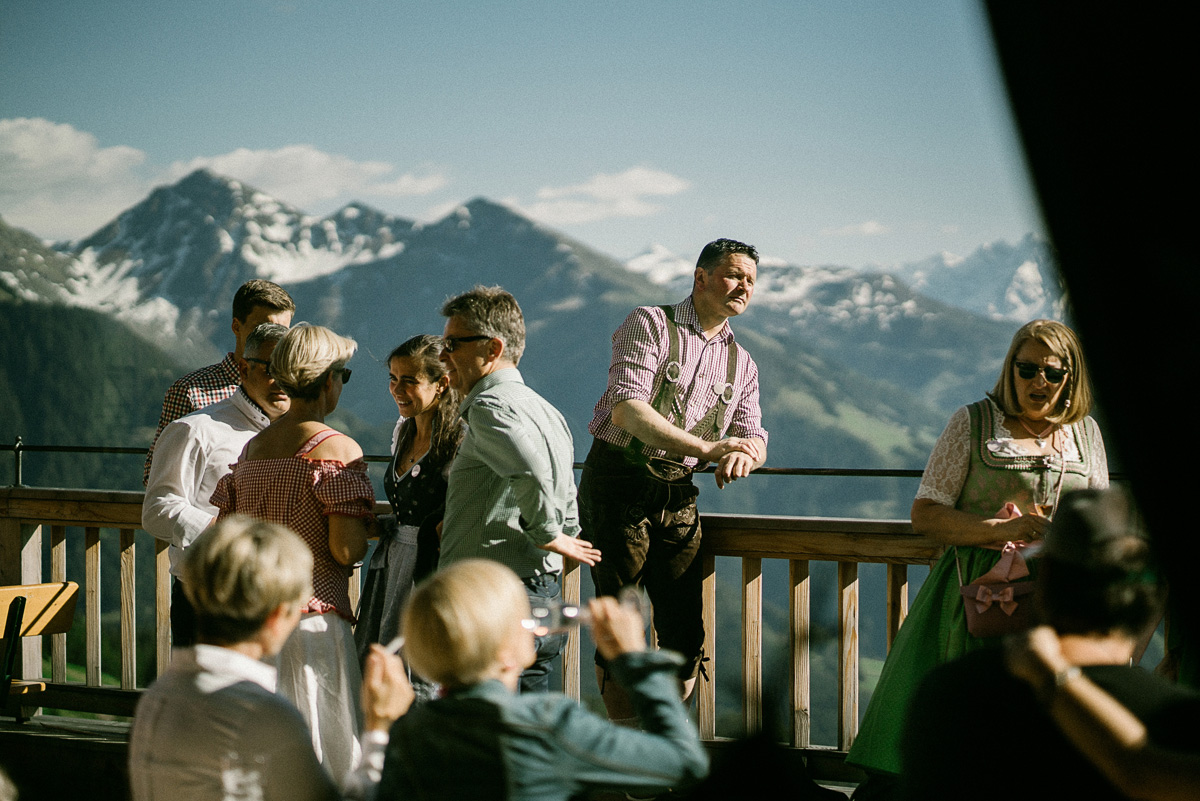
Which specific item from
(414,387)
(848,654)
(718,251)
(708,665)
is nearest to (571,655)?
(708,665)

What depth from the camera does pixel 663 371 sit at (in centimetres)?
300

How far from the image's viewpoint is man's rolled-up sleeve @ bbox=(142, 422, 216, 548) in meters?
2.56

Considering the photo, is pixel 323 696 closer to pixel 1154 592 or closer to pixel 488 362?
pixel 488 362

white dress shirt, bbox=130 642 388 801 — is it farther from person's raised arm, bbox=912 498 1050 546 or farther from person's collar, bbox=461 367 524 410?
person's raised arm, bbox=912 498 1050 546

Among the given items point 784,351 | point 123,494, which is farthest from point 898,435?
point 123,494

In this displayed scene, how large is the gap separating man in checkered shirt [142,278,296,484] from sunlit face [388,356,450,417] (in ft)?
1.78

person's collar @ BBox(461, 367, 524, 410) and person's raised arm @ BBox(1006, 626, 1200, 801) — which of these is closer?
person's raised arm @ BBox(1006, 626, 1200, 801)

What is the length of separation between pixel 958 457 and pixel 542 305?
229ft

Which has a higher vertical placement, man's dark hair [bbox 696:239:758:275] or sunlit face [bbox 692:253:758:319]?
man's dark hair [bbox 696:239:758:275]

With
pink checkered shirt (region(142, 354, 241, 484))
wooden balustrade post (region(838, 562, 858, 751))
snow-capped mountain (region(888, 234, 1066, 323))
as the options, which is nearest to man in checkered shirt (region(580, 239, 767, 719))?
wooden balustrade post (region(838, 562, 858, 751))

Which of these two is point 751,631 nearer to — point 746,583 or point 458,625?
point 746,583

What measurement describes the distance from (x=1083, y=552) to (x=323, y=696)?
1693mm

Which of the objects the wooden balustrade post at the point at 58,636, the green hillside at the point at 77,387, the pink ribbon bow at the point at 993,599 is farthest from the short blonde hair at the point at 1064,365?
the green hillside at the point at 77,387

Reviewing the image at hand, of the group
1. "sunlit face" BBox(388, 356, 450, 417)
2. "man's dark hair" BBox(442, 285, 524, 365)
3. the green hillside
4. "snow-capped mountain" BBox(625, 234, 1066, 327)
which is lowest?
the green hillside
